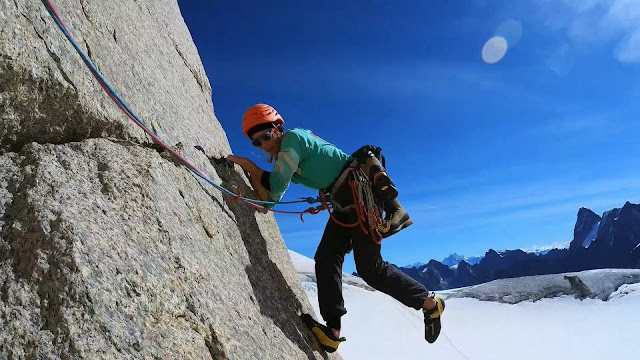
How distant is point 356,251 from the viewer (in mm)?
5871

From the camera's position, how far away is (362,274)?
589 cm

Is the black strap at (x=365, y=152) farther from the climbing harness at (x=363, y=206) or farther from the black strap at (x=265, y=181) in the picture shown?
the black strap at (x=265, y=181)

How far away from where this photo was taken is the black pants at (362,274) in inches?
221

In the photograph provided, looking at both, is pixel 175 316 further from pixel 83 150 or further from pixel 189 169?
pixel 189 169

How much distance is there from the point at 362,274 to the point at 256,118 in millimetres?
2598

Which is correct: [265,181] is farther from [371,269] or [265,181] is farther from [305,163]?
[371,269]

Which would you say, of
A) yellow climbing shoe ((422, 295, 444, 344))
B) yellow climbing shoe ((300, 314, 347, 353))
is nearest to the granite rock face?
yellow climbing shoe ((300, 314, 347, 353))

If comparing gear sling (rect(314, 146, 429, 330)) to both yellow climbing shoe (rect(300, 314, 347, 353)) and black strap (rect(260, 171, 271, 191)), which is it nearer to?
yellow climbing shoe (rect(300, 314, 347, 353))

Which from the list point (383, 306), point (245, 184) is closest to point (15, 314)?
point (245, 184)

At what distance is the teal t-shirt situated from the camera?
18.7ft

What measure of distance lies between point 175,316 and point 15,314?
3.24 feet

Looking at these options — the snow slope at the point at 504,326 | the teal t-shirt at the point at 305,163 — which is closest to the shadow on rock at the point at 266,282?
the teal t-shirt at the point at 305,163

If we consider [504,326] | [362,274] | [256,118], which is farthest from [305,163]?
[504,326]

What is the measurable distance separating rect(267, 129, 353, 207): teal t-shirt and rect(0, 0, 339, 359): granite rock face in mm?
720
